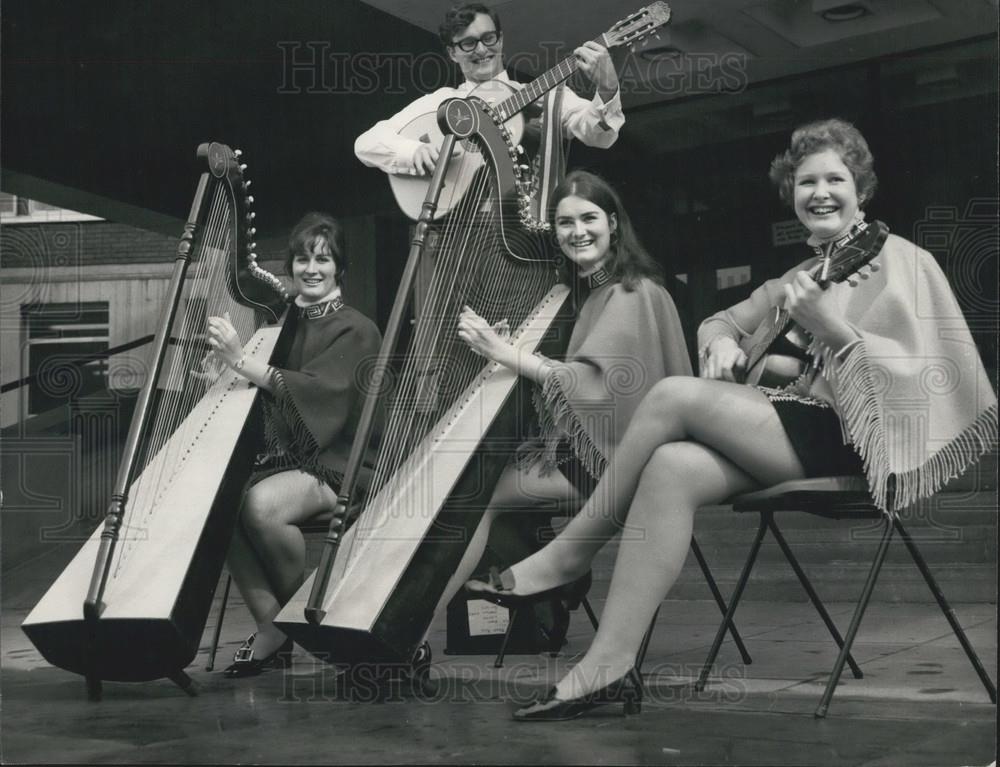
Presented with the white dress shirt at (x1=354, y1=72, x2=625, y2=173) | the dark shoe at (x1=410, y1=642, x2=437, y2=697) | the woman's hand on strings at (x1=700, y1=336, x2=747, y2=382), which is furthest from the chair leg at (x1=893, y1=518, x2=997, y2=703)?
the white dress shirt at (x1=354, y1=72, x2=625, y2=173)

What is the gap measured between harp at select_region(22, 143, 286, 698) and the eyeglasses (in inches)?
22.6

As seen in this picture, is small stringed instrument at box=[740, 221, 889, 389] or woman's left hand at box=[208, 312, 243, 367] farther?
woman's left hand at box=[208, 312, 243, 367]

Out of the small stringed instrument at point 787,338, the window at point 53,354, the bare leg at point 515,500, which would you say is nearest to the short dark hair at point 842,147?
the small stringed instrument at point 787,338

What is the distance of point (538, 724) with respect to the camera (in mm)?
1914

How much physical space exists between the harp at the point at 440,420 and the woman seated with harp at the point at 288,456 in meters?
0.24

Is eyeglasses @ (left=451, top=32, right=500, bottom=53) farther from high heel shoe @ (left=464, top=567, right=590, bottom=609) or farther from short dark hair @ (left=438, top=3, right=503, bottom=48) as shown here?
high heel shoe @ (left=464, top=567, right=590, bottom=609)

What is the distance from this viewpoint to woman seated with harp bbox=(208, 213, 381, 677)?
8.58 feet

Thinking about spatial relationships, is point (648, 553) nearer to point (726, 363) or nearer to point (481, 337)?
point (726, 363)

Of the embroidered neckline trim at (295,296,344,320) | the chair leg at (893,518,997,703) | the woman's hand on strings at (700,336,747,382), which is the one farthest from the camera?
the embroidered neckline trim at (295,296,344,320)

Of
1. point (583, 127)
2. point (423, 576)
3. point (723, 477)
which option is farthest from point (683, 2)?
point (423, 576)

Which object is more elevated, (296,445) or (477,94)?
(477,94)

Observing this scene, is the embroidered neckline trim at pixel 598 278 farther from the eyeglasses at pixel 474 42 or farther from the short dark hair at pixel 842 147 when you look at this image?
the eyeglasses at pixel 474 42

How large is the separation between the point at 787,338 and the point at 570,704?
80cm

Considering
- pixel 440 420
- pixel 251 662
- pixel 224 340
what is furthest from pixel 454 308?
pixel 251 662
